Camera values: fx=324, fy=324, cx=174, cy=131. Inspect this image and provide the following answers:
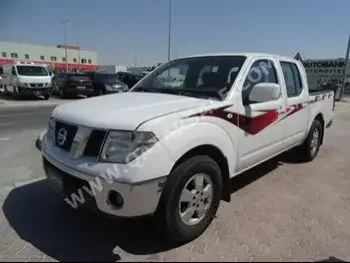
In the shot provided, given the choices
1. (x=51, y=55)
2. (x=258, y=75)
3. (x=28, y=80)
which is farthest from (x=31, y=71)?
(x=51, y=55)

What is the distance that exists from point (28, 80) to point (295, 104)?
635 inches

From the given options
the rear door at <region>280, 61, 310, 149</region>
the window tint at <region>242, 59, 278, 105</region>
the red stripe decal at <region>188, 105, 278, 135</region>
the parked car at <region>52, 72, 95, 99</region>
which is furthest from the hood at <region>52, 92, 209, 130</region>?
the parked car at <region>52, 72, 95, 99</region>

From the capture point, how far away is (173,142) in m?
2.73

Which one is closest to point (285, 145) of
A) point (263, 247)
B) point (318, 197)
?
point (318, 197)

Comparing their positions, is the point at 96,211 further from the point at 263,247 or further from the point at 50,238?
the point at 263,247

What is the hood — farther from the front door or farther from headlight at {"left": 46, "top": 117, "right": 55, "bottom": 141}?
the front door

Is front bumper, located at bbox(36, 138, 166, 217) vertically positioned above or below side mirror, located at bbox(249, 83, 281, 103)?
below

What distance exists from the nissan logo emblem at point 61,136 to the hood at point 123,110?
0.11 m

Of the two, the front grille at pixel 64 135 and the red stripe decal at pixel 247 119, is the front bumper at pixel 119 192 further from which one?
the red stripe decal at pixel 247 119

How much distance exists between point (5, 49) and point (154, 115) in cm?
7863

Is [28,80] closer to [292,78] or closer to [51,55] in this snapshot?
[292,78]

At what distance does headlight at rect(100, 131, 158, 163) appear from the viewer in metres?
2.57

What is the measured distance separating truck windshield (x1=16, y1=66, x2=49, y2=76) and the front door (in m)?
16.5

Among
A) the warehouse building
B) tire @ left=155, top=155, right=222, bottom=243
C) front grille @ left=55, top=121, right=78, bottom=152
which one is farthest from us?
the warehouse building
